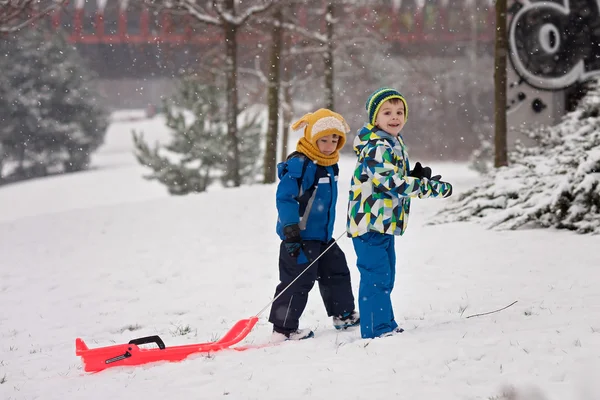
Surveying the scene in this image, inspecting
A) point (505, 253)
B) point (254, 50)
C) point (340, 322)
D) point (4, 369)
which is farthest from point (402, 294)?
point (254, 50)

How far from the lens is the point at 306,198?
15.5 ft

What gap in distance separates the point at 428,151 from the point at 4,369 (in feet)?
112

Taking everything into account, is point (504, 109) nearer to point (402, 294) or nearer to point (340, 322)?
point (402, 294)

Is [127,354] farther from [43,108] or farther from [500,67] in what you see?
[43,108]

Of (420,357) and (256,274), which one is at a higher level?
(420,357)

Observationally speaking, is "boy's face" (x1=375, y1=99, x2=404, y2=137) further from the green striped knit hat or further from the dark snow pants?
the dark snow pants

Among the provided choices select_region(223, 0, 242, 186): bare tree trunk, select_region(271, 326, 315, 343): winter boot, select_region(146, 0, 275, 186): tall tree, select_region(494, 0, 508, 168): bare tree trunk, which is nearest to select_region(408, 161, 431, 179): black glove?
select_region(271, 326, 315, 343): winter boot

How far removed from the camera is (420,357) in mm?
3830

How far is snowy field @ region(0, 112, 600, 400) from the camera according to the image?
11.8 ft

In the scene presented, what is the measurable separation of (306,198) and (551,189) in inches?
182

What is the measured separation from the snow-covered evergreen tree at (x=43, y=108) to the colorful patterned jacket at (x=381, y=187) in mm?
31250

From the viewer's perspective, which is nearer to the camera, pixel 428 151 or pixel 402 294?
pixel 402 294

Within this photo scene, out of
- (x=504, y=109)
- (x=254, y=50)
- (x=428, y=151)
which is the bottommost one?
(x=428, y=151)

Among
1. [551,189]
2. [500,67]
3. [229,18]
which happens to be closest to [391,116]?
[551,189]
